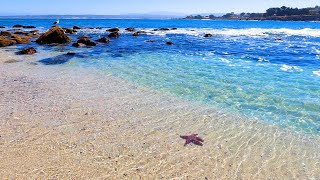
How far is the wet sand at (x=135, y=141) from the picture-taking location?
6734 mm

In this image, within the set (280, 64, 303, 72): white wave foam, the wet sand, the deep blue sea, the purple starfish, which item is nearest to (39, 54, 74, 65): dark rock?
the deep blue sea

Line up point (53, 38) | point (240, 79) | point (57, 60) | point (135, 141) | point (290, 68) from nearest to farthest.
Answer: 1. point (135, 141)
2. point (240, 79)
3. point (290, 68)
4. point (57, 60)
5. point (53, 38)

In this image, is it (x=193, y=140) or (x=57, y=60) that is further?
(x=57, y=60)

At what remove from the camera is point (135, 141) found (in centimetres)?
816

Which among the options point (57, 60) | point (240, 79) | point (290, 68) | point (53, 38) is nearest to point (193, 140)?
point (240, 79)

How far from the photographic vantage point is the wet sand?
265 inches

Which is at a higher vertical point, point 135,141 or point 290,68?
point 290,68

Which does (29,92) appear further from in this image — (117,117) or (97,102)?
(117,117)

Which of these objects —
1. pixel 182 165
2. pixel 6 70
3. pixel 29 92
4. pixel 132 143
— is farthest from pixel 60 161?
pixel 6 70

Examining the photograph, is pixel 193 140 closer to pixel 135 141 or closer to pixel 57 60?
pixel 135 141

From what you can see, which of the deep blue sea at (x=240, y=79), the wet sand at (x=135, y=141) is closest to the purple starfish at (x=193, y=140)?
the wet sand at (x=135, y=141)

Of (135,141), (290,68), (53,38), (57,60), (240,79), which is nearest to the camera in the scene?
(135,141)

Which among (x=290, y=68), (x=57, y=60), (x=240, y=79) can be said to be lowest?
(x=240, y=79)

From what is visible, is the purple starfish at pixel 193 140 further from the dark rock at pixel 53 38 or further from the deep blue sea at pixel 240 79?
the dark rock at pixel 53 38
